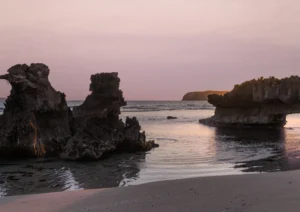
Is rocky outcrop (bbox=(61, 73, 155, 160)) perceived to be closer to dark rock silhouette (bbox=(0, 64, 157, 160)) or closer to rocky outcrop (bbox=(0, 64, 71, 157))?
dark rock silhouette (bbox=(0, 64, 157, 160))

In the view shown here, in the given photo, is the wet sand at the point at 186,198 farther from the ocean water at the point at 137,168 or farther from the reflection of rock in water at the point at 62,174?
the ocean water at the point at 137,168

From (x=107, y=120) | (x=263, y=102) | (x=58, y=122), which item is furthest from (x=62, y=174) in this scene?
(x=263, y=102)

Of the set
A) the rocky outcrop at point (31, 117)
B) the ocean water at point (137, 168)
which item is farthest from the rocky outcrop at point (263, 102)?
the rocky outcrop at point (31, 117)

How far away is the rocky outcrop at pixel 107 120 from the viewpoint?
58.3 feet

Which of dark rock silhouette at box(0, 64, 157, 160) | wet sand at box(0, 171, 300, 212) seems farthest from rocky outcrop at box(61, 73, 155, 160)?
wet sand at box(0, 171, 300, 212)

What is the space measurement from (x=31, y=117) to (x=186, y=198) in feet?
37.6

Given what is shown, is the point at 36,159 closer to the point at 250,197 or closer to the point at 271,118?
the point at 250,197

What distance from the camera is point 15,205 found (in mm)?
7996

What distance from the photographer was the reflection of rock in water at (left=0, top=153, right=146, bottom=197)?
10.8m

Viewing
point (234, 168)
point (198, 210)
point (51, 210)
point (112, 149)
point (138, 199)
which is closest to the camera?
point (198, 210)

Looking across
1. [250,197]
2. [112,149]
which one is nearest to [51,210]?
[250,197]

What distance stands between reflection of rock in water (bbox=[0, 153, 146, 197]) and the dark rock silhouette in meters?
1.11

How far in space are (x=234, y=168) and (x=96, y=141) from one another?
6597 millimetres

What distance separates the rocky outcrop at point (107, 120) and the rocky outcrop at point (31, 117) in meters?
1.43
